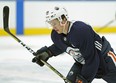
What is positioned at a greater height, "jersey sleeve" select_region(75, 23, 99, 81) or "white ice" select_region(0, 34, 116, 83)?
"jersey sleeve" select_region(75, 23, 99, 81)

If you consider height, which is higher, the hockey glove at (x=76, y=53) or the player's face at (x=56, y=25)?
the player's face at (x=56, y=25)

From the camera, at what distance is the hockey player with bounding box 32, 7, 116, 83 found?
219 centimetres

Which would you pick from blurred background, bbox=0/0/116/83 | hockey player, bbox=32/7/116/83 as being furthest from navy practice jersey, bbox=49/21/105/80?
blurred background, bbox=0/0/116/83

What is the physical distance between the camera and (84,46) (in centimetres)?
220

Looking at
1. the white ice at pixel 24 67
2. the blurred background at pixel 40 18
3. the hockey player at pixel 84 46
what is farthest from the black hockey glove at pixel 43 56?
the blurred background at pixel 40 18

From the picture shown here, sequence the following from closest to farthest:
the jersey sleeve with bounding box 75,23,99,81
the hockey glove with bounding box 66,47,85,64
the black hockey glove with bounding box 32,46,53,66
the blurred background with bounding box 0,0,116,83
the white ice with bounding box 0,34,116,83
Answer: the jersey sleeve with bounding box 75,23,99,81, the hockey glove with bounding box 66,47,85,64, the black hockey glove with bounding box 32,46,53,66, the white ice with bounding box 0,34,116,83, the blurred background with bounding box 0,0,116,83

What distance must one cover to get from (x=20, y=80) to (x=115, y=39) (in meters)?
3.29

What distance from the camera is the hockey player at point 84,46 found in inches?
86.2

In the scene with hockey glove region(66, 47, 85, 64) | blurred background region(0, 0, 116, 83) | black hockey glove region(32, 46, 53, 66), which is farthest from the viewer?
blurred background region(0, 0, 116, 83)

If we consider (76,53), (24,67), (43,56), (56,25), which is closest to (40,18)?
(24,67)

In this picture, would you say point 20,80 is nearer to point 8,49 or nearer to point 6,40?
point 8,49

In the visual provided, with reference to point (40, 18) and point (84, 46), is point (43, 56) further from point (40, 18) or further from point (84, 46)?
point (40, 18)

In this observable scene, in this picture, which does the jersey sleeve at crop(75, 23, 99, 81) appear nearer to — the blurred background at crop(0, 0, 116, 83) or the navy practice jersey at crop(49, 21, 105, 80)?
the navy practice jersey at crop(49, 21, 105, 80)

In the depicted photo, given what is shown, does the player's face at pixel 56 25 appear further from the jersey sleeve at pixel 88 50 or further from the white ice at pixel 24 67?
the white ice at pixel 24 67
